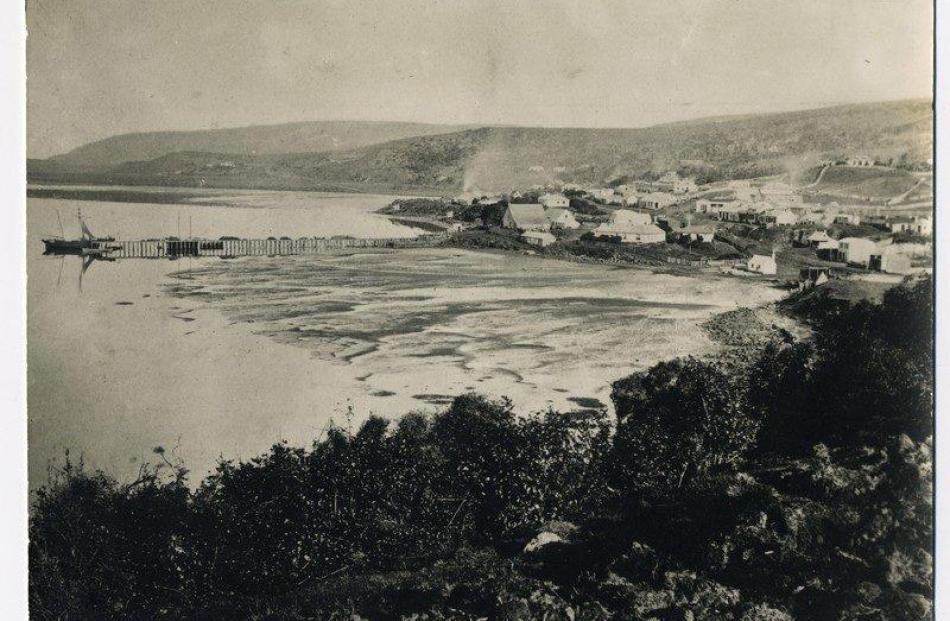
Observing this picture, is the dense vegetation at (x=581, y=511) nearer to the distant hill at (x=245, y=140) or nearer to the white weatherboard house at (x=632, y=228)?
the white weatherboard house at (x=632, y=228)

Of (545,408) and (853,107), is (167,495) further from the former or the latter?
(853,107)

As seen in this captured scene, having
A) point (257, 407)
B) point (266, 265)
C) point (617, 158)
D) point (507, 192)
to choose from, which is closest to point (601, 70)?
point (617, 158)

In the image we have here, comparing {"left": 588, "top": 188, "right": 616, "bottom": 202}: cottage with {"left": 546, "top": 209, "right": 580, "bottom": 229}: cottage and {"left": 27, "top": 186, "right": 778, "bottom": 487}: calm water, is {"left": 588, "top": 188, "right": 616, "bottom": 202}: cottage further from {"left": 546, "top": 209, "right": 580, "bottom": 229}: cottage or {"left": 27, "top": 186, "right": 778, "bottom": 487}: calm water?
{"left": 27, "top": 186, "right": 778, "bottom": 487}: calm water

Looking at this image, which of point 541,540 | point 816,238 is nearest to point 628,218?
point 816,238

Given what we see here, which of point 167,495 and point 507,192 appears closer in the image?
point 167,495

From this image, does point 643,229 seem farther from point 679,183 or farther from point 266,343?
point 266,343

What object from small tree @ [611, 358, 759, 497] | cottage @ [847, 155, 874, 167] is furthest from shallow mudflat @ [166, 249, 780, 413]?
cottage @ [847, 155, 874, 167]

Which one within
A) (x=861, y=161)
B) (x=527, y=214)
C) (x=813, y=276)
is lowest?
(x=813, y=276)
